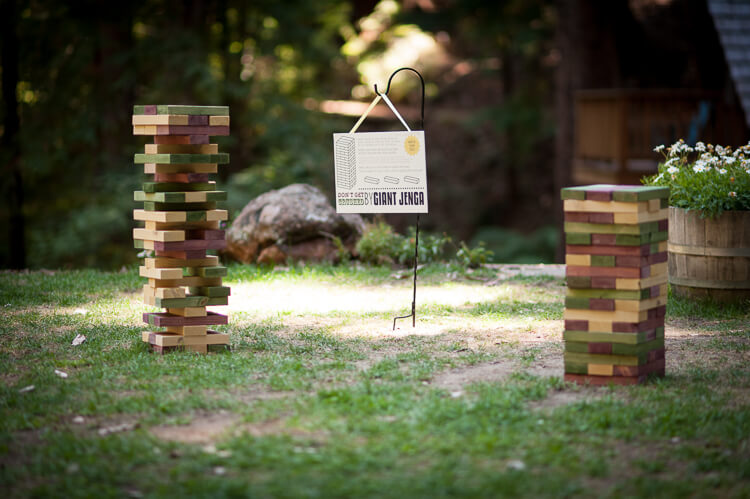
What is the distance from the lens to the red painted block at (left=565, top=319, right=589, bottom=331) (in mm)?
4977

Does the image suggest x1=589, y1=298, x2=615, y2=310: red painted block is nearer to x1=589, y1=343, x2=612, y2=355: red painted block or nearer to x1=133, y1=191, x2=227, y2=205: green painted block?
x1=589, y1=343, x2=612, y2=355: red painted block

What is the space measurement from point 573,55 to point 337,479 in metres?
14.5

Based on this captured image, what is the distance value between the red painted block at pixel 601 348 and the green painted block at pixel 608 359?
0.03 m

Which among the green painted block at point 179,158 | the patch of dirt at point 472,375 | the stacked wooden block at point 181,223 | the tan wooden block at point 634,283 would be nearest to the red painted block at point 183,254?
the stacked wooden block at point 181,223

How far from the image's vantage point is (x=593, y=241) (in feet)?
16.2

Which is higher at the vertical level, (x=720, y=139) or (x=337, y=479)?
(x=720, y=139)

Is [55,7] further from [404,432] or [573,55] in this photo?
[404,432]

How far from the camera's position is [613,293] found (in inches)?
194

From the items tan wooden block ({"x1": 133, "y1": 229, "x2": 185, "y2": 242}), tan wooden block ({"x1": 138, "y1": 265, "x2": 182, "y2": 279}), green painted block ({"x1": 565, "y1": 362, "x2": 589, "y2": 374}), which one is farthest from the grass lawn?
tan wooden block ({"x1": 133, "y1": 229, "x2": 185, "y2": 242})

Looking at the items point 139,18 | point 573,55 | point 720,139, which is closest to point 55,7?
point 139,18

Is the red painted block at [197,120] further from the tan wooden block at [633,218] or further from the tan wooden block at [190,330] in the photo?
the tan wooden block at [633,218]

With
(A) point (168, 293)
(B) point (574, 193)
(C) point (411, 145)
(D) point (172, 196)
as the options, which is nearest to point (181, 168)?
(D) point (172, 196)

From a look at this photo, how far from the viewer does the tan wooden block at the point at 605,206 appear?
483 centimetres

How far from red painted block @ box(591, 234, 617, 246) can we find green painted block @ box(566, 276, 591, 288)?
0.22 meters
